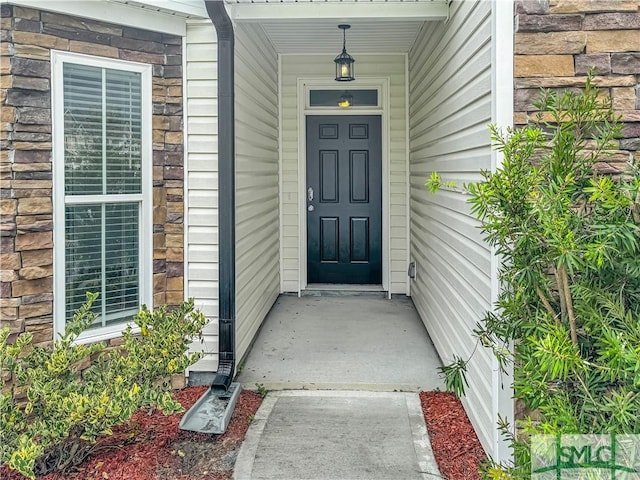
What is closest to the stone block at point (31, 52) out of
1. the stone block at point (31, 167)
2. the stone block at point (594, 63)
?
the stone block at point (31, 167)

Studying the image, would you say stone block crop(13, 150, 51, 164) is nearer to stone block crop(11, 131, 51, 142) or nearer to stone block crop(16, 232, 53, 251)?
stone block crop(11, 131, 51, 142)

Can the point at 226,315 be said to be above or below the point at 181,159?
below

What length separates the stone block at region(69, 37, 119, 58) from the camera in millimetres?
3106

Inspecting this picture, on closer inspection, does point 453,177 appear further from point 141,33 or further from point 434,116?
point 141,33

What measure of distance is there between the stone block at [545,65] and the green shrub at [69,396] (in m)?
2.13

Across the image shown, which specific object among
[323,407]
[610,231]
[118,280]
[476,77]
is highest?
[476,77]

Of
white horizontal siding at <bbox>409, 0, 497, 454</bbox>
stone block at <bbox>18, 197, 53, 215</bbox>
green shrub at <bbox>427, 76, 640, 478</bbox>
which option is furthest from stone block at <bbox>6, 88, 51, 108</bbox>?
white horizontal siding at <bbox>409, 0, 497, 454</bbox>

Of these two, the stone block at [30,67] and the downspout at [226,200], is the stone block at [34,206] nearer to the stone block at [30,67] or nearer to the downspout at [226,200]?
the stone block at [30,67]

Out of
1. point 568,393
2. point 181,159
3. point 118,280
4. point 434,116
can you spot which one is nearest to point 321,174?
point 434,116

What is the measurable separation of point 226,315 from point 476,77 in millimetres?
1970

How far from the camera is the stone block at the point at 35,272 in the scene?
2.97 m

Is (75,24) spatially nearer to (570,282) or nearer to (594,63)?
(594,63)

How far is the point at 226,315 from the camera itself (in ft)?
11.4

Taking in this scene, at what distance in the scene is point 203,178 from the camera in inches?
143
